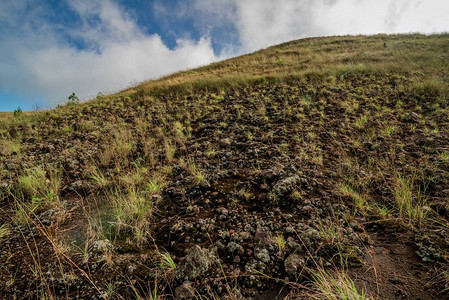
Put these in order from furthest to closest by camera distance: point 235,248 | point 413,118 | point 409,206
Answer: point 413,118, point 409,206, point 235,248

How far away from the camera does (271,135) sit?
4.45 metres

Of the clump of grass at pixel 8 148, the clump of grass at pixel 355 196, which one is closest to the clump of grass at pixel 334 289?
the clump of grass at pixel 355 196

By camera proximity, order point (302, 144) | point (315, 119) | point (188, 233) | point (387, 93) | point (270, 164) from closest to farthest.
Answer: point (188, 233) < point (270, 164) < point (302, 144) < point (315, 119) < point (387, 93)

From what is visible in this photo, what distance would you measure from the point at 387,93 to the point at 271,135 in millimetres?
5347

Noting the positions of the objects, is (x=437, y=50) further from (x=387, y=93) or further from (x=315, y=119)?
(x=315, y=119)

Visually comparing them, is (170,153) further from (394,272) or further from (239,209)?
(394,272)

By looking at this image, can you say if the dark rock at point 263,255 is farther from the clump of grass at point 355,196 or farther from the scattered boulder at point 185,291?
the clump of grass at point 355,196

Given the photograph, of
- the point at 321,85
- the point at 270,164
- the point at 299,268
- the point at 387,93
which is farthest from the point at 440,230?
the point at 321,85

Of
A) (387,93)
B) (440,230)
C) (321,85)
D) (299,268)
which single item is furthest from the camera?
(321,85)

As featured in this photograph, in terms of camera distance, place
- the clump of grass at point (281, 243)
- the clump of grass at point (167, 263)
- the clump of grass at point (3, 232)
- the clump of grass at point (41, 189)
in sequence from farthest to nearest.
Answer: the clump of grass at point (41, 189)
the clump of grass at point (3, 232)
the clump of grass at point (281, 243)
the clump of grass at point (167, 263)

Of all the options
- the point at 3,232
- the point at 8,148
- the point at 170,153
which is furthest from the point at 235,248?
the point at 8,148

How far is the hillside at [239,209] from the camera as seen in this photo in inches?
63.7

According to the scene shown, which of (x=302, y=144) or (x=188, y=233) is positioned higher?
(x=302, y=144)

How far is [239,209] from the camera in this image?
8.03 ft
